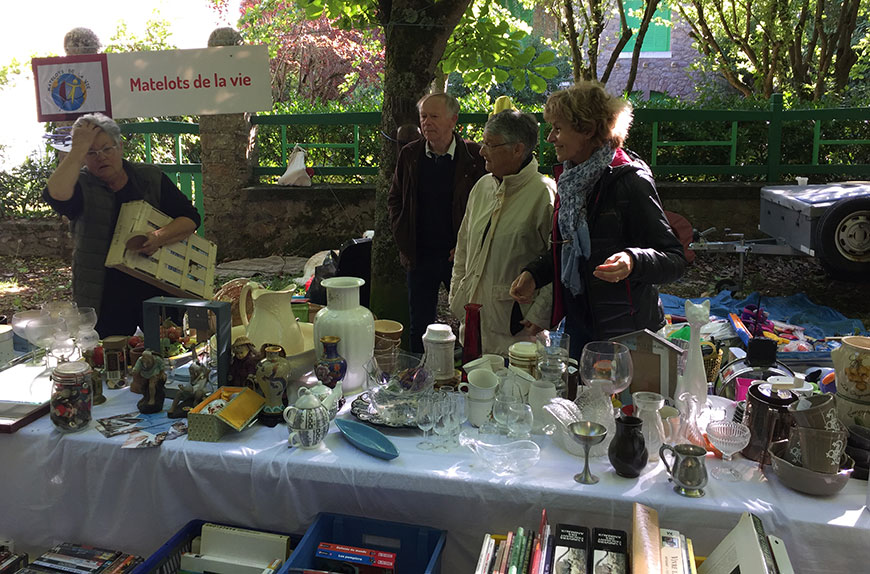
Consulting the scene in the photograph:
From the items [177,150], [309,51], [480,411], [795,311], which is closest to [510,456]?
[480,411]

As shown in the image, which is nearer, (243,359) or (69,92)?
(243,359)

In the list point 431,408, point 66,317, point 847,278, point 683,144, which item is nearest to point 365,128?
point 683,144

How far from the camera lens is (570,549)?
5.25 ft

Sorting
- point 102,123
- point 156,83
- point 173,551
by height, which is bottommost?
point 173,551

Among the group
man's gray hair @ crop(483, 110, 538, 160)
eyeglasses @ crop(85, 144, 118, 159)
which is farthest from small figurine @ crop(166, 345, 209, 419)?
man's gray hair @ crop(483, 110, 538, 160)

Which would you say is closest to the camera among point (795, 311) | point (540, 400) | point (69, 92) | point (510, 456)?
point (510, 456)

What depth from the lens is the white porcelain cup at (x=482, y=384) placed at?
6.82ft

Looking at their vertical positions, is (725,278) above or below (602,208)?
below

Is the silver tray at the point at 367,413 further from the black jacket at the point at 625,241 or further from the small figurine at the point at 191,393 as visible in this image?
the black jacket at the point at 625,241

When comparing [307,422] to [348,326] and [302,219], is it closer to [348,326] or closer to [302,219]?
[348,326]

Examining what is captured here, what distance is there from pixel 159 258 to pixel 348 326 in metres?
1.15

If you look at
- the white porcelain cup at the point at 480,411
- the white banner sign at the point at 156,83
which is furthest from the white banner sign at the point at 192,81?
the white porcelain cup at the point at 480,411

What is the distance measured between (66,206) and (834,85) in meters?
10.9

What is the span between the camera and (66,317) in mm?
2576
